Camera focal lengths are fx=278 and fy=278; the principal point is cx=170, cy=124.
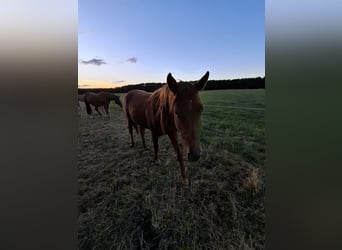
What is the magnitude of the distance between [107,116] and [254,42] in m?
1.03

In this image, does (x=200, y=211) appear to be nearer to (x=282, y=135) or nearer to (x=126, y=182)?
(x=126, y=182)

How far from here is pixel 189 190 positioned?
169 cm

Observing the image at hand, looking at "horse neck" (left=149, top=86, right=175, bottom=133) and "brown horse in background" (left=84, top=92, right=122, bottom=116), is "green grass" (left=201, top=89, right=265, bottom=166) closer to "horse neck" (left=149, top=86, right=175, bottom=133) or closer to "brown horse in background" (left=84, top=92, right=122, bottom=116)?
"horse neck" (left=149, top=86, right=175, bottom=133)

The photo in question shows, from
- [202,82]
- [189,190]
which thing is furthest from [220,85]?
[189,190]

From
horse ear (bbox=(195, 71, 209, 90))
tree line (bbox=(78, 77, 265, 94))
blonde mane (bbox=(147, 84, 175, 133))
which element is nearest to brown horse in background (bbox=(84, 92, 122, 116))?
tree line (bbox=(78, 77, 265, 94))

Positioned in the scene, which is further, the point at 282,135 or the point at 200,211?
the point at 200,211

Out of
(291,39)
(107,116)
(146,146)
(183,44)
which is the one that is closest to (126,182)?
(146,146)

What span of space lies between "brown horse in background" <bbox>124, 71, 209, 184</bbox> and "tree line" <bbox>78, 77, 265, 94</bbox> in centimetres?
3

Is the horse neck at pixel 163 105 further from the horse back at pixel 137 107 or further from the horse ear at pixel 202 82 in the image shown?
the horse ear at pixel 202 82

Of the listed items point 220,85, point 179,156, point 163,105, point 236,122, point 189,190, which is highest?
point 220,85

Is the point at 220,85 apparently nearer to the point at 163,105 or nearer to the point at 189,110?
the point at 189,110

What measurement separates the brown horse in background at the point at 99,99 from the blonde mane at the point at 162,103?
227 millimetres

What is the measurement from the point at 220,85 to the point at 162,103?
381mm

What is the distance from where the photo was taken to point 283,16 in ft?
4.92
